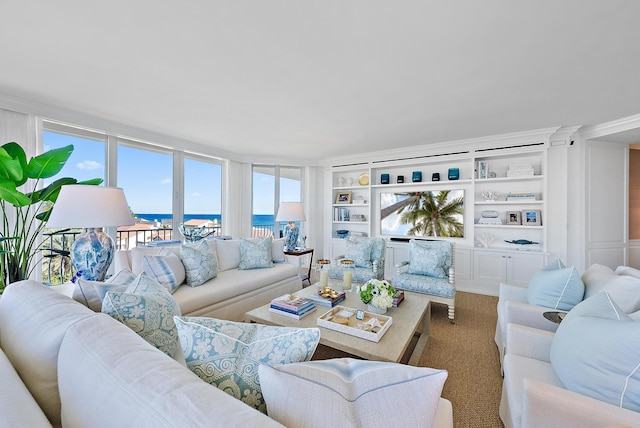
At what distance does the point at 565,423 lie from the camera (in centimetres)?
96

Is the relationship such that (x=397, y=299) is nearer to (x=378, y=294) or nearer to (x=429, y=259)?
(x=378, y=294)

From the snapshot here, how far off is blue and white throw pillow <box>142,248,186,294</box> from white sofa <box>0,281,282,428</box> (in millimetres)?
1305

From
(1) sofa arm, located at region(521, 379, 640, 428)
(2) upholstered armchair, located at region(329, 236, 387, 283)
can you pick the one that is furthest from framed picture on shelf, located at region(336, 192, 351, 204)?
(1) sofa arm, located at region(521, 379, 640, 428)

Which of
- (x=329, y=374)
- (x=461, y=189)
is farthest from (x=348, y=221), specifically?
(x=329, y=374)

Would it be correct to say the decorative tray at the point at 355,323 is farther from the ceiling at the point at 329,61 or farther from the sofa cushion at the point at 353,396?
the ceiling at the point at 329,61

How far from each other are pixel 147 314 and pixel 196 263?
164 cm

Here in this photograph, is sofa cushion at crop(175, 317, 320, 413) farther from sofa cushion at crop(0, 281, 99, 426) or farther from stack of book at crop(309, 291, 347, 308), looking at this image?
stack of book at crop(309, 291, 347, 308)

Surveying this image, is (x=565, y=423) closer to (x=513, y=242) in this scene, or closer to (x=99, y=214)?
(x=99, y=214)

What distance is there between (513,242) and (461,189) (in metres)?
1.09

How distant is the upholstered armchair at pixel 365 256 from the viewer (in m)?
3.54

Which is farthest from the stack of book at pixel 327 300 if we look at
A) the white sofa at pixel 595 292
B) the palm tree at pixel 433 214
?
the palm tree at pixel 433 214

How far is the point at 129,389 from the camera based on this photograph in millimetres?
615

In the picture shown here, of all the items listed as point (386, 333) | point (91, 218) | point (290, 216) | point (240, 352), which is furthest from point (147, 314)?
point (290, 216)

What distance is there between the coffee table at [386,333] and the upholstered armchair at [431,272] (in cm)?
43
